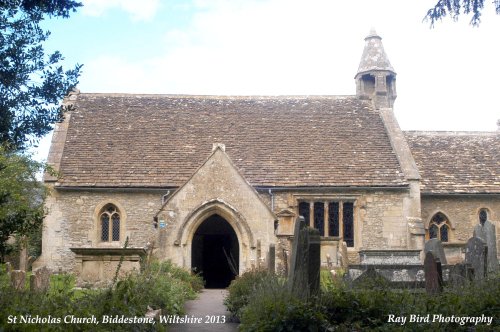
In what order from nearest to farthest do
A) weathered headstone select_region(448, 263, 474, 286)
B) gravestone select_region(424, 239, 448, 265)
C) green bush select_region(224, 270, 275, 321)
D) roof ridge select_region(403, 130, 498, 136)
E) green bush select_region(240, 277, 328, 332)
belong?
green bush select_region(240, 277, 328, 332) < weathered headstone select_region(448, 263, 474, 286) < green bush select_region(224, 270, 275, 321) < gravestone select_region(424, 239, 448, 265) < roof ridge select_region(403, 130, 498, 136)

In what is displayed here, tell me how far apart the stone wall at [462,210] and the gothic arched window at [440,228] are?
26 cm

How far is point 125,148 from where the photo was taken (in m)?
23.4

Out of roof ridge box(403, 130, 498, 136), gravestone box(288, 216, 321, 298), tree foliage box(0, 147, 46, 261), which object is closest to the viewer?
gravestone box(288, 216, 321, 298)

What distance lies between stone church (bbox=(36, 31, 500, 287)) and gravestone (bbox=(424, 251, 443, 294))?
851 centimetres

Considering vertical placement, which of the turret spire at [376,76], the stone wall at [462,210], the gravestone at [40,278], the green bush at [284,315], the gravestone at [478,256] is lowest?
the green bush at [284,315]

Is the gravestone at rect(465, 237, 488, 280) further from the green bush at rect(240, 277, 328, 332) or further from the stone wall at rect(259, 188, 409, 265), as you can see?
the stone wall at rect(259, 188, 409, 265)

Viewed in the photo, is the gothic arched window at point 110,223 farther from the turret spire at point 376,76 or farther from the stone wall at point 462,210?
the turret spire at point 376,76

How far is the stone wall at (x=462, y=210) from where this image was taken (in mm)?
23172

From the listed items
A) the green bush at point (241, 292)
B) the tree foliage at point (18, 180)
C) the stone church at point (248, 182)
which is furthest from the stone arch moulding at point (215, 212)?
the green bush at point (241, 292)

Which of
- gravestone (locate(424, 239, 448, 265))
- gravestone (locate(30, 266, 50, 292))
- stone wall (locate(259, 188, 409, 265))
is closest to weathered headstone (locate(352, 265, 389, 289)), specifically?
gravestone (locate(424, 239, 448, 265))

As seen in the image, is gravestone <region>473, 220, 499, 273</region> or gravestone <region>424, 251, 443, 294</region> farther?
gravestone <region>473, 220, 499, 273</region>

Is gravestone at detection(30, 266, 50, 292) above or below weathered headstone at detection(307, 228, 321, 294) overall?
below

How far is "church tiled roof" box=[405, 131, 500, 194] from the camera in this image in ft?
76.1

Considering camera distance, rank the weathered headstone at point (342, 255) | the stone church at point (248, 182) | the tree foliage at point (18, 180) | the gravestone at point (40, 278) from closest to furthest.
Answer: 1. the gravestone at point (40, 278)
2. the tree foliage at point (18, 180)
3. the weathered headstone at point (342, 255)
4. the stone church at point (248, 182)
